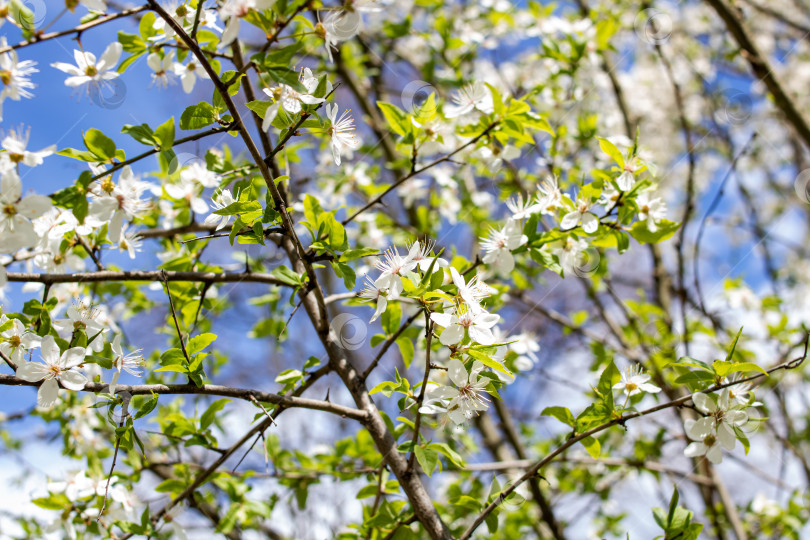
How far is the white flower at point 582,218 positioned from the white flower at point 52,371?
2.89 ft

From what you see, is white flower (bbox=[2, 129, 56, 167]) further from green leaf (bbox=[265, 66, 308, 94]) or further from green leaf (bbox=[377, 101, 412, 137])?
green leaf (bbox=[377, 101, 412, 137])

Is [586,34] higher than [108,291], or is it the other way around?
[586,34]

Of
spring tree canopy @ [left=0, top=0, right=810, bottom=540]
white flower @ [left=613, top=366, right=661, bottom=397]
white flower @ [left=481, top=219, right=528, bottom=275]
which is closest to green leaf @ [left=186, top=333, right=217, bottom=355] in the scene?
spring tree canopy @ [left=0, top=0, right=810, bottom=540]

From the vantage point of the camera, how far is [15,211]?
816 mm

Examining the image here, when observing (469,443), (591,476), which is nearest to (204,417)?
(469,443)

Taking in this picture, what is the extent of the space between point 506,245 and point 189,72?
0.70 m

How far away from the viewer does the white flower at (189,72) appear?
1.08 meters

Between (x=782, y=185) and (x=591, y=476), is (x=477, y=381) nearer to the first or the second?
(x=591, y=476)

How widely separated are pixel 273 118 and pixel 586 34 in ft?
5.50

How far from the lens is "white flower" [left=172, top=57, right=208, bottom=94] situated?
1.08 meters

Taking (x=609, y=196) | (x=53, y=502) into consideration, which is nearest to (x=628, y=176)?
(x=609, y=196)

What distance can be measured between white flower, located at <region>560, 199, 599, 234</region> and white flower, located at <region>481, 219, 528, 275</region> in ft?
0.28

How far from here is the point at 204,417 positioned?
1183 mm

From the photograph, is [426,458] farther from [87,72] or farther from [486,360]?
[87,72]
